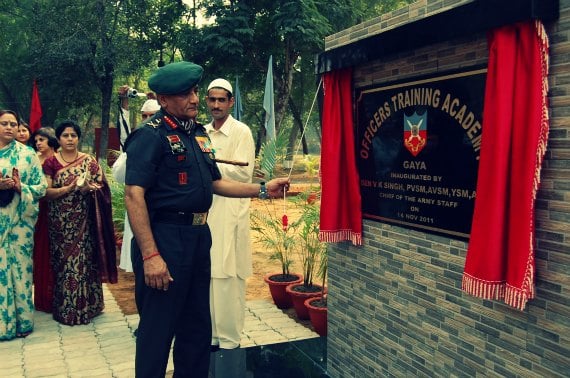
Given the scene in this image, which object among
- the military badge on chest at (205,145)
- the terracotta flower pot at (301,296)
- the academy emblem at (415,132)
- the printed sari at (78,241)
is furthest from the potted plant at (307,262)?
the academy emblem at (415,132)

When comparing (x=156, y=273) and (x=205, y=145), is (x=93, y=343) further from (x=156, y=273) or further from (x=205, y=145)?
(x=205, y=145)

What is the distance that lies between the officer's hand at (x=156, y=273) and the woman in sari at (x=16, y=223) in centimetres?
281

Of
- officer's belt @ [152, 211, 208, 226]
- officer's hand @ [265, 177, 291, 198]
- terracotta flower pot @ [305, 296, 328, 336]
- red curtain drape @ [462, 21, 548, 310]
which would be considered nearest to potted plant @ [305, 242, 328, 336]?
terracotta flower pot @ [305, 296, 328, 336]

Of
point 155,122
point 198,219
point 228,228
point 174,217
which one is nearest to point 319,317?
point 228,228

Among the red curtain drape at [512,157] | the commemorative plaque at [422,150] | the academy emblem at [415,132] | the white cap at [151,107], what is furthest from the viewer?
the white cap at [151,107]

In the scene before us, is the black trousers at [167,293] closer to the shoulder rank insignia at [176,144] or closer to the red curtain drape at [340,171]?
the shoulder rank insignia at [176,144]

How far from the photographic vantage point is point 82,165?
565cm

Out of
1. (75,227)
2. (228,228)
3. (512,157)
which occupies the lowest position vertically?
(75,227)

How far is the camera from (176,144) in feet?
10.1

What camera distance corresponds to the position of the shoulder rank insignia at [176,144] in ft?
10.0

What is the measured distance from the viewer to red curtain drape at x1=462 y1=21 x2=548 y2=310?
2.30 m

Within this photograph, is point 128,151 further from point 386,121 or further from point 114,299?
point 114,299

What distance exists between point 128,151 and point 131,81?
137 feet

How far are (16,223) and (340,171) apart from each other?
339cm
